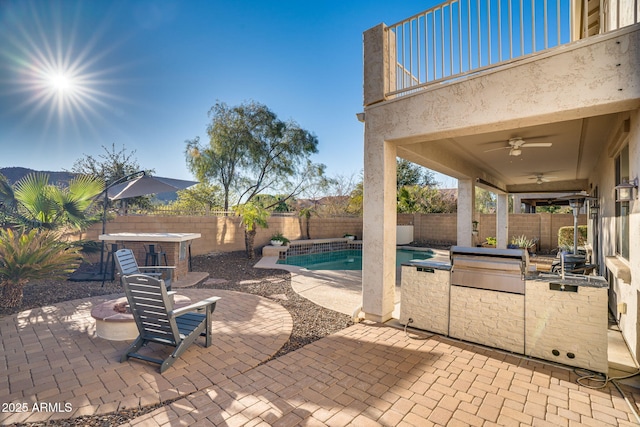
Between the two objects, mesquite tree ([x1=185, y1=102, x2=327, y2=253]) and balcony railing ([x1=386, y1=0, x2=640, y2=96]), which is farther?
mesquite tree ([x1=185, y1=102, x2=327, y2=253])

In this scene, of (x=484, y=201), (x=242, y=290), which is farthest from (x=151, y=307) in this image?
(x=484, y=201)

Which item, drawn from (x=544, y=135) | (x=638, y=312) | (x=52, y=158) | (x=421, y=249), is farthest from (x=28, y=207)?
(x=421, y=249)

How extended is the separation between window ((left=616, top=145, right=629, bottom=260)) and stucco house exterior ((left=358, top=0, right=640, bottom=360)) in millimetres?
16

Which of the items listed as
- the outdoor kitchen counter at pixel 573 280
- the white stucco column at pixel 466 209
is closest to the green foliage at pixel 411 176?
the white stucco column at pixel 466 209

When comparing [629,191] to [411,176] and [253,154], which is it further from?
[411,176]

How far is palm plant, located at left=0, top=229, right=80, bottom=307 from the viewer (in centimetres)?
497

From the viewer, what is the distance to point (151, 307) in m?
3.22

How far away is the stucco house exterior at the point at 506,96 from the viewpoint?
313cm

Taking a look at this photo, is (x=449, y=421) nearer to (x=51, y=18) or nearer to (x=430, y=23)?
(x=430, y=23)

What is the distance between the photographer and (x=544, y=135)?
5766 millimetres

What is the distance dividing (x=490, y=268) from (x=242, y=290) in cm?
522

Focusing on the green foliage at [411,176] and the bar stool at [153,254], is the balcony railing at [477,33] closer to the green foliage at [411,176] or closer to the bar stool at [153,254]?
the bar stool at [153,254]

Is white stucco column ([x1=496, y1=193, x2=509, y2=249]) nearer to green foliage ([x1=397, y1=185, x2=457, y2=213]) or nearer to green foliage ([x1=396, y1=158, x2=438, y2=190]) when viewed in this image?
green foliage ([x1=397, y1=185, x2=457, y2=213])

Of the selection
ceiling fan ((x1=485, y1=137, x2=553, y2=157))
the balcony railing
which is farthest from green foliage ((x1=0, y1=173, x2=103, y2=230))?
ceiling fan ((x1=485, y1=137, x2=553, y2=157))
